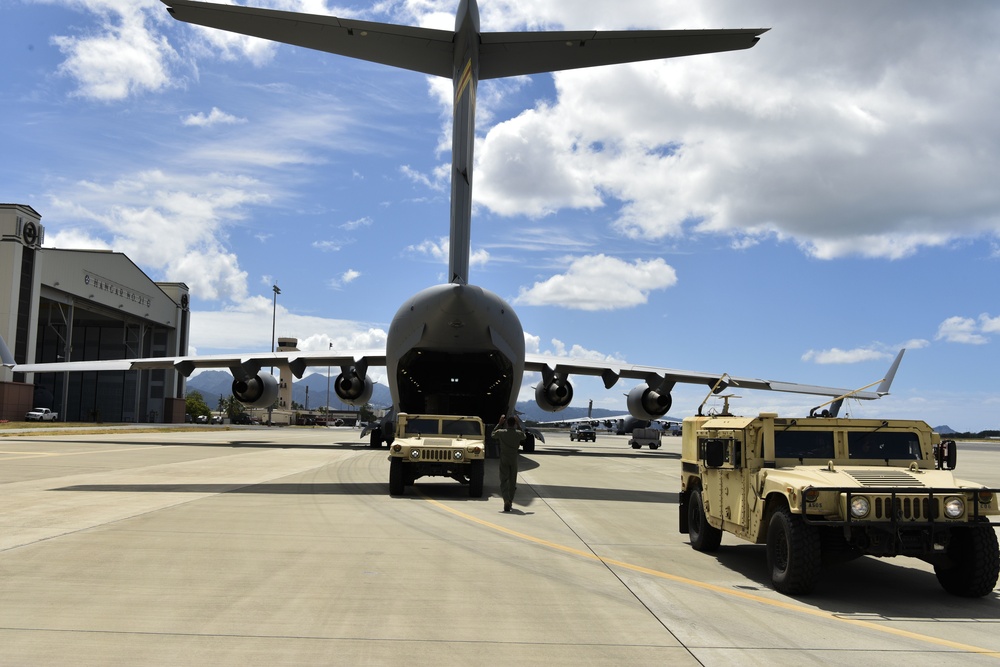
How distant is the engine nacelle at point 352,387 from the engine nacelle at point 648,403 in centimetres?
995

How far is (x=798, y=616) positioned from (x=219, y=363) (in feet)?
91.0

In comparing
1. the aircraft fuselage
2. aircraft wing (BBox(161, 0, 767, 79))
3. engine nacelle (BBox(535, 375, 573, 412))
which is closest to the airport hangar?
engine nacelle (BBox(535, 375, 573, 412))

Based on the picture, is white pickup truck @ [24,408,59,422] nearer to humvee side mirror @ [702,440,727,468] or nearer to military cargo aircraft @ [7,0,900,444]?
military cargo aircraft @ [7,0,900,444]

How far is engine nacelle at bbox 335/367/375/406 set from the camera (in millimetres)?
29406

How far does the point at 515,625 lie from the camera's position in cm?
562

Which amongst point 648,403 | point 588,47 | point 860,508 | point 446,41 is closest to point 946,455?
point 860,508

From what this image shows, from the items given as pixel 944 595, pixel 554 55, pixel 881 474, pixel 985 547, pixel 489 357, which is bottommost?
pixel 944 595

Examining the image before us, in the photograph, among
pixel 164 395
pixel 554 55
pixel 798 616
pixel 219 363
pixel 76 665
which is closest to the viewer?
pixel 76 665

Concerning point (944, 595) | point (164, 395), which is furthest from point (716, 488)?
point (164, 395)

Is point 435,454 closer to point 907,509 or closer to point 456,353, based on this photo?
point 456,353

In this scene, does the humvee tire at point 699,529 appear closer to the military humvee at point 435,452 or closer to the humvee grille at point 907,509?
the humvee grille at point 907,509

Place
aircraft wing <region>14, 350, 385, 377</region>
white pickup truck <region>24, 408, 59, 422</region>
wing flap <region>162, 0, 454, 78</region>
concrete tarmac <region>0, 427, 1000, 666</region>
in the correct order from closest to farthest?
concrete tarmac <region>0, 427, 1000, 666</region>, wing flap <region>162, 0, 454, 78</region>, aircraft wing <region>14, 350, 385, 377</region>, white pickup truck <region>24, 408, 59, 422</region>

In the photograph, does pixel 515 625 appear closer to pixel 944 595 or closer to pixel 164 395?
pixel 944 595

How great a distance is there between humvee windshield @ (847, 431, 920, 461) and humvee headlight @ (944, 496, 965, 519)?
3.72 ft
